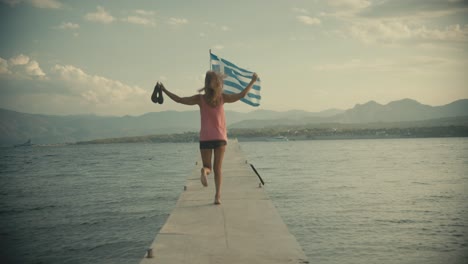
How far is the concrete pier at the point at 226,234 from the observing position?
6.47m

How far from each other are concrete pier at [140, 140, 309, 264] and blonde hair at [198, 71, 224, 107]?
2426mm

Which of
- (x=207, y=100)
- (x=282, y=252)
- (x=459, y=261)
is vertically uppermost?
(x=207, y=100)

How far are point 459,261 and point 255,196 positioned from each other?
642 cm

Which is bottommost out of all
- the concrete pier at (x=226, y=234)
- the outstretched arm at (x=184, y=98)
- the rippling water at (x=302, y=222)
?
the rippling water at (x=302, y=222)

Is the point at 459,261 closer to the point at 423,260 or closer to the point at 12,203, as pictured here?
the point at 423,260

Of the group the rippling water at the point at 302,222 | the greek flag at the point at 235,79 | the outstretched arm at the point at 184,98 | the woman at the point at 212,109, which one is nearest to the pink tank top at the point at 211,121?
the woman at the point at 212,109

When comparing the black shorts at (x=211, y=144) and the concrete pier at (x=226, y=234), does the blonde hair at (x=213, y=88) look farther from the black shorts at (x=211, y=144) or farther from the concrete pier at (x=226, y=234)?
the concrete pier at (x=226, y=234)

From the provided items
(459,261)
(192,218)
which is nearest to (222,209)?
Result: (192,218)

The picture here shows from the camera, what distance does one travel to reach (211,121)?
9.06 metres

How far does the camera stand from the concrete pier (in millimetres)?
6473

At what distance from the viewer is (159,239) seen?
24.1 ft

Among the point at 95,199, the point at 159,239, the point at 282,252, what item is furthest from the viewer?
the point at 95,199

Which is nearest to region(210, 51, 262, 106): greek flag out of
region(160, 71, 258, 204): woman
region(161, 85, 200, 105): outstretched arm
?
region(160, 71, 258, 204): woman

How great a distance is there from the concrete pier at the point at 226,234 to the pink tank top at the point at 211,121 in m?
1.69
